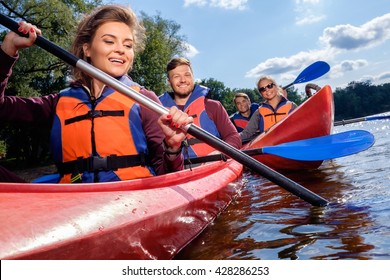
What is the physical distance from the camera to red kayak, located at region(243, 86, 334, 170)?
4863 mm

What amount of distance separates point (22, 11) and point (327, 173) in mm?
11774

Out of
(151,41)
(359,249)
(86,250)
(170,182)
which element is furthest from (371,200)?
(151,41)

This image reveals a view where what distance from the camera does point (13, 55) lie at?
204 centimetres

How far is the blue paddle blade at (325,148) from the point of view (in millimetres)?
3283

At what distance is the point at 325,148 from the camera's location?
337cm

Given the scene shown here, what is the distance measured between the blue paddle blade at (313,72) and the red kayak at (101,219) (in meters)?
6.08

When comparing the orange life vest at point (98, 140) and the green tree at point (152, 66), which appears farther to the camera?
the green tree at point (152, 66)

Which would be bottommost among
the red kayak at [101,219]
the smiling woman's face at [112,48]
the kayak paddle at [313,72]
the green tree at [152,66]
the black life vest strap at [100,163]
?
the red kayak at [101,219]

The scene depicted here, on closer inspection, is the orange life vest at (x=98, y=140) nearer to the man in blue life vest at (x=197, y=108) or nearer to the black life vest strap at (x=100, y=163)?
the black life vest strap at (x=100, y=163)

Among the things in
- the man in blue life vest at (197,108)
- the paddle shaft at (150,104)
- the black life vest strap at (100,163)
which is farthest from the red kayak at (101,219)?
the man in blue life vest at (197,108)

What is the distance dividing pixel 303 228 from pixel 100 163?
1.25 meters

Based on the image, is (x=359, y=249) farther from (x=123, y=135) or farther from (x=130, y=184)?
(x=123, y=135)

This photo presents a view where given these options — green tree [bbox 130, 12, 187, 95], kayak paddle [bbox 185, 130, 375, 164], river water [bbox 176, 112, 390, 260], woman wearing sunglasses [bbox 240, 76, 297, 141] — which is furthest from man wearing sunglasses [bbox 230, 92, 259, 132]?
green tree [bbox 130, 12, 187, 95]

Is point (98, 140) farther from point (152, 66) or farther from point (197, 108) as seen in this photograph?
point (152, 66)
